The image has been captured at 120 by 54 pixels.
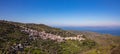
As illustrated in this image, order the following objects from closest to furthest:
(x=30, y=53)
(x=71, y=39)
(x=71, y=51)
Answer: (x=30, y=53)
(x=71, y=51)
(x=71, y=39)

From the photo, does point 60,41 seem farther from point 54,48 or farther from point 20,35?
point 20,35

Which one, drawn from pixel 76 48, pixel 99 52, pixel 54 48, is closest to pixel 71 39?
pixel 76 48

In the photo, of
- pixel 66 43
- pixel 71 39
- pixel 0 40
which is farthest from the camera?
pixel 71 39

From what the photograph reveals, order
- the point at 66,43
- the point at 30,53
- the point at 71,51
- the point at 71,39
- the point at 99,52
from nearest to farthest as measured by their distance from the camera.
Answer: the point at 99,52
the point at 30,53
the point at 71,51
the point at 66,43
the point at 71,39

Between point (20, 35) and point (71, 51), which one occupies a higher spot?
point (20, 35)

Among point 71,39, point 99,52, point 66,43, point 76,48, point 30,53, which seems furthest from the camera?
point 71,39

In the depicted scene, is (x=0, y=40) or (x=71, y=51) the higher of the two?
(x=0, y=40)

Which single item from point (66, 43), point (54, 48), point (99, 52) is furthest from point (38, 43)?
point (99, 52)

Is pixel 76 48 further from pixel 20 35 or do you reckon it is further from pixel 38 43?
pixel 20 35

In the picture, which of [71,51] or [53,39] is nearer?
[71,51]
